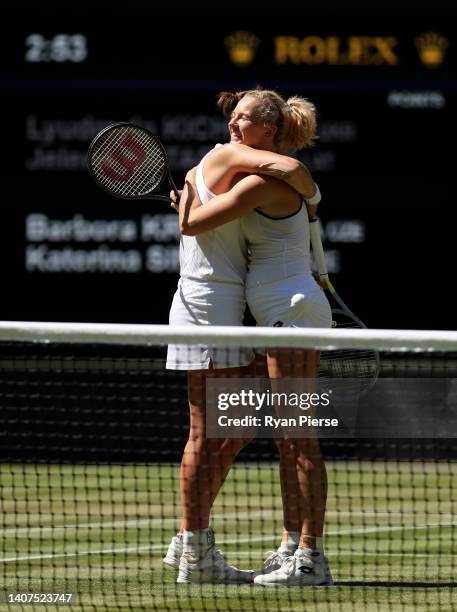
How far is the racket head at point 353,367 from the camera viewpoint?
18.1 feet

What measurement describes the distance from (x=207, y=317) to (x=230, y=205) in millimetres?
434

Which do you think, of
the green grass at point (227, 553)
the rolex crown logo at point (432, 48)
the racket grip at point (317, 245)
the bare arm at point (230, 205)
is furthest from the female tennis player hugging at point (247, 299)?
the rolex crown logo at point (432, 48)

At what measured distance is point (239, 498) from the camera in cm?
842

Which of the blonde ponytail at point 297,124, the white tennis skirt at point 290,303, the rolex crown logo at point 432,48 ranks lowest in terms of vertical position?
the white tennis skirt at point 290,303

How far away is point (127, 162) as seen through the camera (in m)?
5.79

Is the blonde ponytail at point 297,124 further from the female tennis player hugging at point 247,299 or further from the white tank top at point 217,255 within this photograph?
the white tank top at point 217,255

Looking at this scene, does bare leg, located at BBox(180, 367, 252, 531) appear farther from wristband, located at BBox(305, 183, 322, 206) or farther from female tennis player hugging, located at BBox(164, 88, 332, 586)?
wristband, located at BBox(305, 183, 322, 206)

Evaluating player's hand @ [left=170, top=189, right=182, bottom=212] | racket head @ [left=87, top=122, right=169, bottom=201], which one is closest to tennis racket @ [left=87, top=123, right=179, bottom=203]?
racket head @ [left=87, top=122, right=169, bottom=201]

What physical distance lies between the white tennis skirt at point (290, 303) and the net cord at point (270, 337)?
1.52 feet

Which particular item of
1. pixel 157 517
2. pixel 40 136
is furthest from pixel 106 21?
pixel 157 517

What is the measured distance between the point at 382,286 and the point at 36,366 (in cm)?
250

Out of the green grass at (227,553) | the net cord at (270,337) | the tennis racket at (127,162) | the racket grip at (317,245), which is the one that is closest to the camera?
the net cord at (270,337)

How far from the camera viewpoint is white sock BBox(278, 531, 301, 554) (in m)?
5.25

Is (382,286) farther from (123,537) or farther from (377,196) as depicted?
(123,537)
